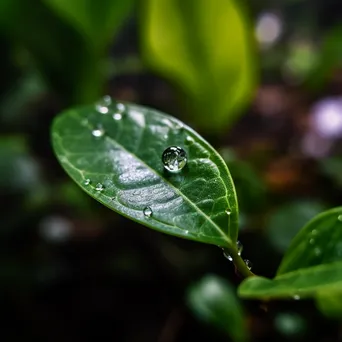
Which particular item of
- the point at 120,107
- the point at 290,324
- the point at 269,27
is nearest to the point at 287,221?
the point at 290,324

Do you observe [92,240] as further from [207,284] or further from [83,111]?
[83,111]

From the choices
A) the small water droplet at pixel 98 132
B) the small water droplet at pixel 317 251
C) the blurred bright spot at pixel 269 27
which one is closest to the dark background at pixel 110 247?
the small water droplet at pixel 98 132

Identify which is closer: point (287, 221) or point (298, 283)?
point (298, 283)

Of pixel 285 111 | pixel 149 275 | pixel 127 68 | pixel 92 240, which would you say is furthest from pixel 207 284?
pixel 285 111

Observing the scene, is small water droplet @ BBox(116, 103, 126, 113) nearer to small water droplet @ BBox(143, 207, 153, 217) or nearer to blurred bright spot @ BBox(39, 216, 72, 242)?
small water droplet @ BBox(143, 207, 153, 217)

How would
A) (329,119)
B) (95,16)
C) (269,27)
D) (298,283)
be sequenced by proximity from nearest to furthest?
(298,283) → (95,16) → (329,119) → (269,27)

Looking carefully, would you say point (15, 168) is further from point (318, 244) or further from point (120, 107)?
point (318, 244)

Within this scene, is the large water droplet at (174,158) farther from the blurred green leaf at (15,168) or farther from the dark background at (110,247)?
the blurred green leaf at (15,168)
